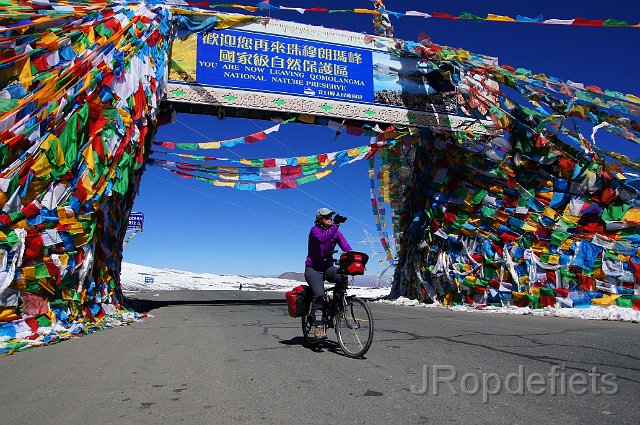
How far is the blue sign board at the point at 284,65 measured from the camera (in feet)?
44.0

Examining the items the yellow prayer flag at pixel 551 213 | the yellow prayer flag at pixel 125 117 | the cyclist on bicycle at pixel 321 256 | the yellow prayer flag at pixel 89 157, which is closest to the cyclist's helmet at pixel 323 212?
the cyclist on bicycle at pixel 321 256

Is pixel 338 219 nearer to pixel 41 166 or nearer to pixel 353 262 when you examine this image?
pixel 353 262

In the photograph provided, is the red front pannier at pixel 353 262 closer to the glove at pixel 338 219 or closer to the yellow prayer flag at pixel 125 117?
the glove at pixel 338 219

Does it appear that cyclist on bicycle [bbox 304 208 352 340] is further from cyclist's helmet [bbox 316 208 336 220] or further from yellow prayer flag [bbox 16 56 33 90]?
yellow prayer flag [bbox 16 56 33 90]

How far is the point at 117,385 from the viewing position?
3.96 m

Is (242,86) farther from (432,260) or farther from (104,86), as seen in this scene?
(432,260)

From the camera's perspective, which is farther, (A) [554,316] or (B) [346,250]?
(A) [554,316]

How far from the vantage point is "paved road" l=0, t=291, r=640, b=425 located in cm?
307

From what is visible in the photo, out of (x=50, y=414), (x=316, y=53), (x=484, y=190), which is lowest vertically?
(x=50, y=414)

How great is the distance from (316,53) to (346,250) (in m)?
10.5

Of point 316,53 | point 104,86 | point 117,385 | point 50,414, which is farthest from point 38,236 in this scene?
point 316,53

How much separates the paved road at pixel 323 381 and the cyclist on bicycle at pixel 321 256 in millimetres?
548

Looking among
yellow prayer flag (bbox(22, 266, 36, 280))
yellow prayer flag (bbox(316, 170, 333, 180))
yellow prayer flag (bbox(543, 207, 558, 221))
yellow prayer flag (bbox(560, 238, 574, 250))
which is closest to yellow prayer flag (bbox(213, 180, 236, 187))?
yellow prayer flag (bbox(316, 170, 333, 180))

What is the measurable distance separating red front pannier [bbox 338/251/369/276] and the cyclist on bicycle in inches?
9.8
